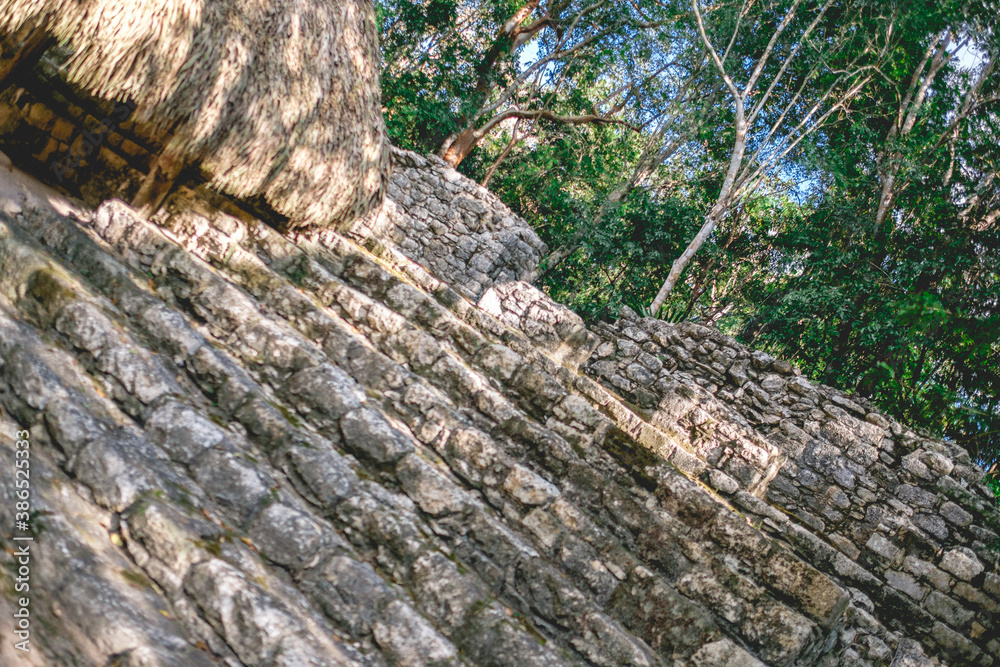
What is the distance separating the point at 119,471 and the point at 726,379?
6289mm

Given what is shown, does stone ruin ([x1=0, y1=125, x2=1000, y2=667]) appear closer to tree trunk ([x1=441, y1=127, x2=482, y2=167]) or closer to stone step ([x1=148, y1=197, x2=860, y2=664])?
stone step ([x1=148, y1=197, x2=860, y2=664])

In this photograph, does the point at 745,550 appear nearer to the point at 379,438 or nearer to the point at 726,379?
the point at 379,438

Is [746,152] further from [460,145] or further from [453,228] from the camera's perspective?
[453,228]

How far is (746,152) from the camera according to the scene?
1268cm

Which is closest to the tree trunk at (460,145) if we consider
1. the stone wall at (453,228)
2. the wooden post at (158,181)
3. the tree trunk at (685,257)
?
the stone wall at (453,228)

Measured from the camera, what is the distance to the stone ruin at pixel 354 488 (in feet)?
6.60

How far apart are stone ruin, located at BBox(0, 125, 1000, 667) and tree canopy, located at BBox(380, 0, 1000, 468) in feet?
14.8

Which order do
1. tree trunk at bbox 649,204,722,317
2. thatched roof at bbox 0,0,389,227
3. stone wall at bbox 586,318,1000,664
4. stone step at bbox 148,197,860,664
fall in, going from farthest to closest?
tree trunk at bbox 649,204,722,317, stone wall at bbox 586,318,1000,664, stone step at bbox 148,197,860,664, thatched roof at bbox 0,0,389,227

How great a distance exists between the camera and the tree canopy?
30.5 feet

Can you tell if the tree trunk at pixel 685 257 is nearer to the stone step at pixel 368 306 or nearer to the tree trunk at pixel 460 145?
the tree trunk at pixel 460 145

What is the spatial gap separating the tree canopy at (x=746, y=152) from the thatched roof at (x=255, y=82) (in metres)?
5.14

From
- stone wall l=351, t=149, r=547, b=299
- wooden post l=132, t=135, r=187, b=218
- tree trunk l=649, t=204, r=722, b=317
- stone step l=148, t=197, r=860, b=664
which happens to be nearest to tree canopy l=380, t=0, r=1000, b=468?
tree trunk l=649, t=204, r=722, b=317

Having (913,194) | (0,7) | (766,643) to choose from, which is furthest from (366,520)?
(913,194)

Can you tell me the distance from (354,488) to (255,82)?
268 cm
